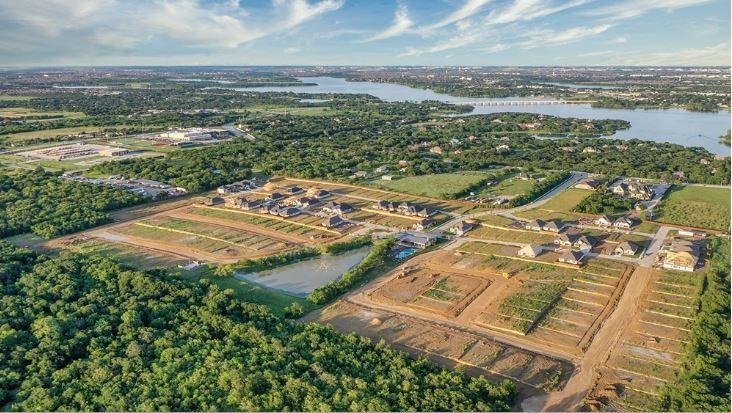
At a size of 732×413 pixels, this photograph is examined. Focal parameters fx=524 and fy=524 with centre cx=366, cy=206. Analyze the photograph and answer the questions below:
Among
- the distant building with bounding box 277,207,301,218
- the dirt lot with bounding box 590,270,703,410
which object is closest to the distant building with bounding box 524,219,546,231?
the dirt lot with bounding box 590,270,703,410

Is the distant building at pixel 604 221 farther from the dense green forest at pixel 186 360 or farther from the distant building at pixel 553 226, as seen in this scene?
the dense green forest at pixel 186 360

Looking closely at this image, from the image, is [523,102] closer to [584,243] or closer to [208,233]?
[584,243]

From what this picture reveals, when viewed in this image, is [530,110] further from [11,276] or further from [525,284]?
[11,276]

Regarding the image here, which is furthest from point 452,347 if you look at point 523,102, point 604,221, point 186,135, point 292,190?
point 523,102

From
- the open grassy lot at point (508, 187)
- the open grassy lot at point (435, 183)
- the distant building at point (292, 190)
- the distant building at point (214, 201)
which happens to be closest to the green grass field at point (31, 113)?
the distant building at point (214, 201)

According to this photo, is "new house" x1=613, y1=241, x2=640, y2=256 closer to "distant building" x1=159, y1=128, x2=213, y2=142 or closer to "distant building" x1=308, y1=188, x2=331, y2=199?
"distant building" x1=308, y1=188, x2=331, y2=199

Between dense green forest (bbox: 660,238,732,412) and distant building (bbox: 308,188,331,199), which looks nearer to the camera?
dense green forest (bbox: 660,238,732,412)
